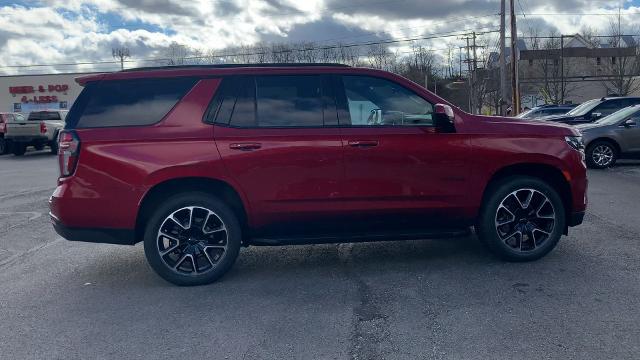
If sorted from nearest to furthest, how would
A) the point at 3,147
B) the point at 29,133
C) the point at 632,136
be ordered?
the point at 632,136 → the point at 29,133 → the point at 3,147

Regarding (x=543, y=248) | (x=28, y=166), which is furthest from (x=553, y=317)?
(x=28, y=166)

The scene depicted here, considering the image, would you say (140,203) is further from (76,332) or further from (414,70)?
(414,70)

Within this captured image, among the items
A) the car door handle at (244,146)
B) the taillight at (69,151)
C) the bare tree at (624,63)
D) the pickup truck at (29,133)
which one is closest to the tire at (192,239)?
the car door handle at (244,146)

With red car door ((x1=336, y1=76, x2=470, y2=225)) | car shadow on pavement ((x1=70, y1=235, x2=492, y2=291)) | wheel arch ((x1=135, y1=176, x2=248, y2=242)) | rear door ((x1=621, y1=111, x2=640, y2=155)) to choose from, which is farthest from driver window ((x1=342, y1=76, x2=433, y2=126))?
rear door ((x1=621, y1=111, x2=640, y2=155))

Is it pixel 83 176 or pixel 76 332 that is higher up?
pixel 83 176

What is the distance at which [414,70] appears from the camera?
64.2 m

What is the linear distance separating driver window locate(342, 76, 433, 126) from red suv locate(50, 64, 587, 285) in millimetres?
11

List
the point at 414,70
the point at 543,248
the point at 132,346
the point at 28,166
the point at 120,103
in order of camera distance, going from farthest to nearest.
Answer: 1. the point at 414,70
2. the point at 28,166
3. the point at 543,248
4. the point at 120,103
5. the point at 132,346

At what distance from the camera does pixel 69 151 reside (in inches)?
208

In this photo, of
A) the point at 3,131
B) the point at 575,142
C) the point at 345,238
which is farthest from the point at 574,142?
the point at 3,131

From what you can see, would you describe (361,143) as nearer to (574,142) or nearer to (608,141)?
(574,142)

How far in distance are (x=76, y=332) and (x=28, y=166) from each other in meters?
16.6

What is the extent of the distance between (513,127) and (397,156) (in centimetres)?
120

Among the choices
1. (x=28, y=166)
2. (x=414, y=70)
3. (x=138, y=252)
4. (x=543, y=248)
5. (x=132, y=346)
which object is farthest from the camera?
(x=414, y=70)
